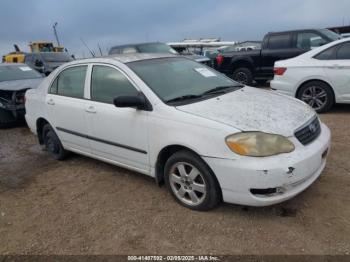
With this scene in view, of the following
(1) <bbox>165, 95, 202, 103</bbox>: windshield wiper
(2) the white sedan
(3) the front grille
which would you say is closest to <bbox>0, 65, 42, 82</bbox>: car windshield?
(2) the white sedan

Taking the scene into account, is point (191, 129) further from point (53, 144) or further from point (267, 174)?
point (53, 144)

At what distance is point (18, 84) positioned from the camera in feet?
26.4

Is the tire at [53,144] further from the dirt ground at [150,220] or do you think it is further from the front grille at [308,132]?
the front grille at [308,132]

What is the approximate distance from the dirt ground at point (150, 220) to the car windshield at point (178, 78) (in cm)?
118

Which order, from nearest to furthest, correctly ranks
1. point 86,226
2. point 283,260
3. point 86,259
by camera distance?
point 283,260 < point 86,259 < point 86,226

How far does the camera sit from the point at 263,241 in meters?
2.88

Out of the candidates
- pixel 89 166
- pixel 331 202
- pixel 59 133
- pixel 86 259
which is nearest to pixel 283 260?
pixel 331 202

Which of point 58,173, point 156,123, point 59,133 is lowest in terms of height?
point 58,173

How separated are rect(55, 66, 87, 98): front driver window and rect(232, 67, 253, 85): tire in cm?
685

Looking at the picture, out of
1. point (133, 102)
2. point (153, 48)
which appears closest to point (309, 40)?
point (153, 48)

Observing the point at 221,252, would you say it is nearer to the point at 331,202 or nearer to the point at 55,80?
the point at 331,202

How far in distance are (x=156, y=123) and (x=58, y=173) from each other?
7.07 feet

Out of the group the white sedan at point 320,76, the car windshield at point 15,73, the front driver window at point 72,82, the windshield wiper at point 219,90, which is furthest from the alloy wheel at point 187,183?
the car windshield at point 15,73

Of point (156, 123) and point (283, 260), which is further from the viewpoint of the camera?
point (156, 123)
